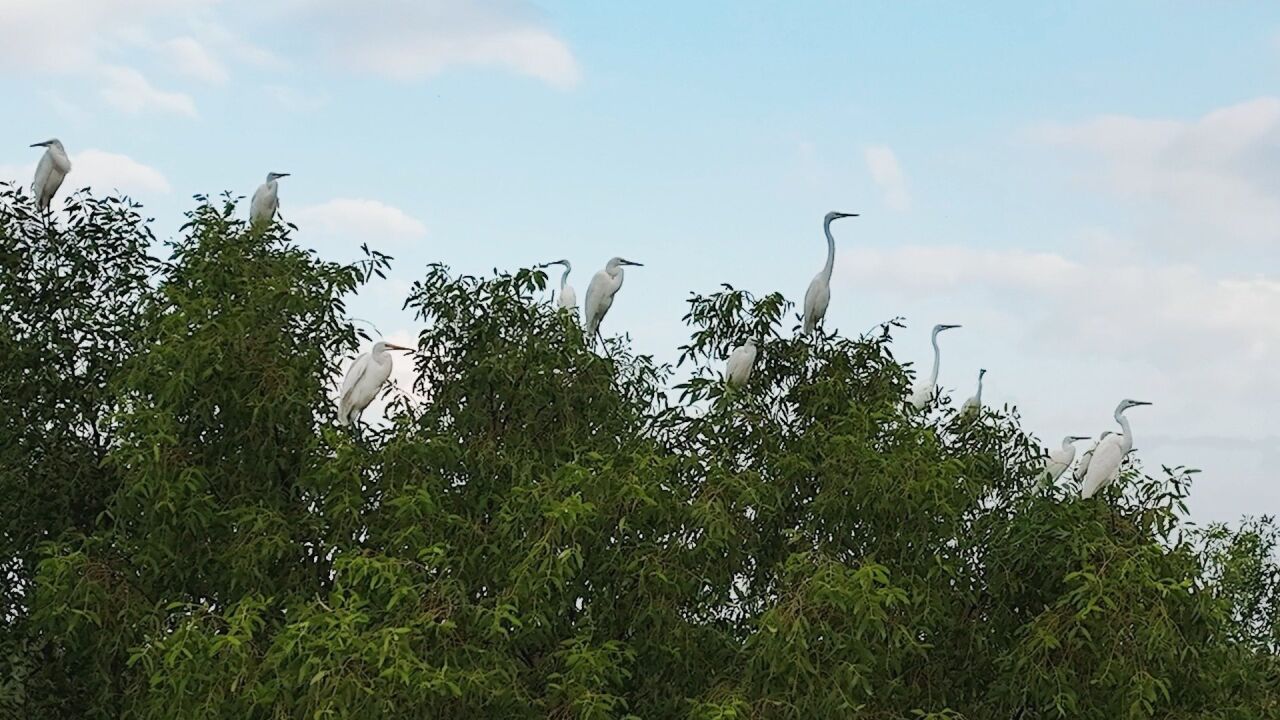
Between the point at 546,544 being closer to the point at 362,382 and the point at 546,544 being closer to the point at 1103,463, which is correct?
the point at 362,382

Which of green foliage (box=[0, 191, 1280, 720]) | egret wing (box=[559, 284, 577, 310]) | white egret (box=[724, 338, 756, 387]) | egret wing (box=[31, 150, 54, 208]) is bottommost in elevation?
green foliage (box=[0, 191, 1280, 720])

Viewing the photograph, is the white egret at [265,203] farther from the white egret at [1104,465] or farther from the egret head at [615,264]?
the white egret at [1104,465]

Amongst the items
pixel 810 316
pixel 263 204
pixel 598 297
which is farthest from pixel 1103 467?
pixel 263 204

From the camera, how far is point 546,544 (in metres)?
6.27

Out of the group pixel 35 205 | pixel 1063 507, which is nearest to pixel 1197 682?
pixel 1063 507

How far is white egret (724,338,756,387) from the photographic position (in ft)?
24.5

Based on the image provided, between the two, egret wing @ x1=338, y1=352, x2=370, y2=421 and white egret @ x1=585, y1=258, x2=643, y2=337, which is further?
white egret @ x1=585, y1=258, x2=643, y2=337

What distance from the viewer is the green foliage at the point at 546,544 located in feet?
20.5

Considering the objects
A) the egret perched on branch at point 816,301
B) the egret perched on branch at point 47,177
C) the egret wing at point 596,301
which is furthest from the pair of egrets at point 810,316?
the egret perched on branch at point 47,177

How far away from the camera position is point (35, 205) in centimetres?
866

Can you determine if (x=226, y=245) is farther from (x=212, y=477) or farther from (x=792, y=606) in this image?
(x=792, y=606)

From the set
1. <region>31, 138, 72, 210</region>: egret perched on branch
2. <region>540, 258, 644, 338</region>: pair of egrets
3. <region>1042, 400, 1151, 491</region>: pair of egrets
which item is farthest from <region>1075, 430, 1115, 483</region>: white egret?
<region>31, 138, 72, 210</region>: egret perched on branch

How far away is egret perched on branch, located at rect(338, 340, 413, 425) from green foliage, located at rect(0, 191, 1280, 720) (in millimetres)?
113

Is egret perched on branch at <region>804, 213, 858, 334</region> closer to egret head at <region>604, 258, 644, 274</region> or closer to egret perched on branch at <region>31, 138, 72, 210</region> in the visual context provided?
egret head at <region>604, 258, 644, 274</region>
